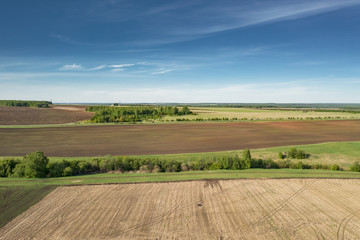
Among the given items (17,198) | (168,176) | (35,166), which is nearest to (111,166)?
(168,176)

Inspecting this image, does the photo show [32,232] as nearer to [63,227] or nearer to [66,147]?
[63,227]

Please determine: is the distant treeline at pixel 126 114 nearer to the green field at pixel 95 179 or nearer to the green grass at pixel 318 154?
the green grass at pixel 318 154

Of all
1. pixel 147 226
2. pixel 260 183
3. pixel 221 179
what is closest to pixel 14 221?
pixel 147 226

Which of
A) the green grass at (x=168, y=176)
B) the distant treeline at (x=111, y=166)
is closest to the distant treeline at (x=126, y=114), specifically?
the distant treeline at (x=111, y=166)

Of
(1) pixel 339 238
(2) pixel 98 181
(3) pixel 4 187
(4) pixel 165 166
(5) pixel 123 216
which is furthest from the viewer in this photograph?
(4) pixel 165 166

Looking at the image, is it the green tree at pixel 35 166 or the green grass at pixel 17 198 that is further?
the green tree at pixel 35 166
